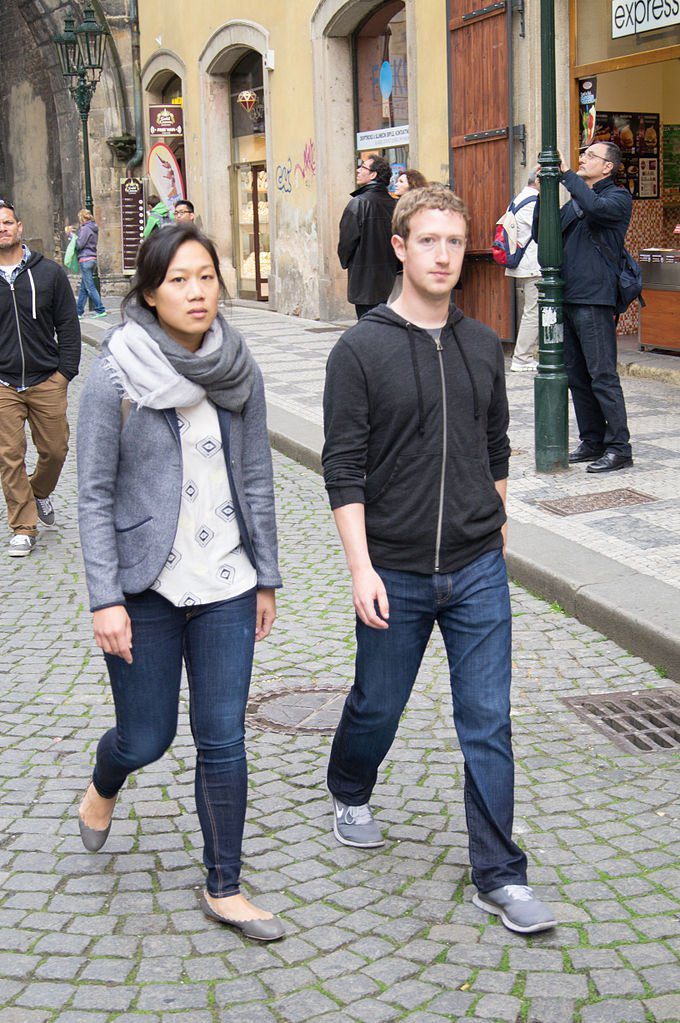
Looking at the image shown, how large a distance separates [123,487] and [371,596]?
67 cm

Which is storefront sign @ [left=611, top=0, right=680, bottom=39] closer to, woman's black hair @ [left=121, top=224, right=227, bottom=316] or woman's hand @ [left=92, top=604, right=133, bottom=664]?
woman's black hair @ [left=121, top=224, right=227, bottom=316]

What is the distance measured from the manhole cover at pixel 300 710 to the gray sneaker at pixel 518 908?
1427mm

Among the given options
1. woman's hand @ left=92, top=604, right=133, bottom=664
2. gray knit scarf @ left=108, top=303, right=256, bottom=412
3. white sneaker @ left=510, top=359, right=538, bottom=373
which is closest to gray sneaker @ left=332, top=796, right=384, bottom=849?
woman's hand @ left=92, top=604, right=133, bottom=664

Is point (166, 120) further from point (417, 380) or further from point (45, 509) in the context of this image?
point (417, 380)

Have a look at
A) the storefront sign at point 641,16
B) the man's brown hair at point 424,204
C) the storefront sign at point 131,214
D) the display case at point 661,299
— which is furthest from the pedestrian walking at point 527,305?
the storefront sign at point 131,214

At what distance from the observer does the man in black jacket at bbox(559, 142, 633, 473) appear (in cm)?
825

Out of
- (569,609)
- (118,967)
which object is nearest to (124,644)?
(118,967)

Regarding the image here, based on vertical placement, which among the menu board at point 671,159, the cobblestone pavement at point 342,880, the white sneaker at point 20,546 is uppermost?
the menu board at point 671,159

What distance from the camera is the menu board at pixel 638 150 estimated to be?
557 inches

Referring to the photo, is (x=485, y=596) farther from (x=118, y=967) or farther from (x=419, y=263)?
(x=118, y=967)

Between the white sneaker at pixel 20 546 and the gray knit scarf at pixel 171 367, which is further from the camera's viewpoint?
the white sneaker at pixel 20 546

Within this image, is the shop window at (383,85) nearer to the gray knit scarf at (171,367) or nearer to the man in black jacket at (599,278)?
the man in black jacket at (599,278)

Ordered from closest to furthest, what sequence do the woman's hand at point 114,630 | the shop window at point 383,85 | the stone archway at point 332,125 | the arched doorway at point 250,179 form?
1. the woman's hand at point 114,630
2. the shop window at point 383,85
3. the stone archway at point 332,125
4. the arched doorway at point 250,179

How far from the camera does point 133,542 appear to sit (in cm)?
337
